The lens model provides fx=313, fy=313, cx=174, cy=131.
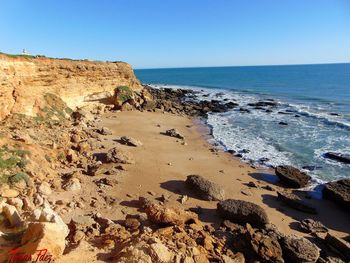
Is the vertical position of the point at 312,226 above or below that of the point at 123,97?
below

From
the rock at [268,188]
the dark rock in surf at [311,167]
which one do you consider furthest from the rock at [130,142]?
the dark rock in surf at [311,167]

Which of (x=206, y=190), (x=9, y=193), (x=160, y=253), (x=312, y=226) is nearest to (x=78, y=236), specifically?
(x=160, y=253)

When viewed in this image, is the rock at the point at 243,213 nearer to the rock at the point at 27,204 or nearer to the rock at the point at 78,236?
the rock at the point at 78,236

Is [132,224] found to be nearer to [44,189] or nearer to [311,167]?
[44,189]

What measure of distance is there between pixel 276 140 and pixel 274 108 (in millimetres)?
17030

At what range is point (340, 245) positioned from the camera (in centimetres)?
1052

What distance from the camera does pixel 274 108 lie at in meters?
40.7

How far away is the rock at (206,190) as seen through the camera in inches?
540

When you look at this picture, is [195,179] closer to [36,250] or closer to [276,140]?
[36,250]

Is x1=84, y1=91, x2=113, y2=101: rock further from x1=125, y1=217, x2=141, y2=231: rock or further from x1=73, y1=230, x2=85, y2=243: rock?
x1=73, y1=230, x2=85, y2=243: rock

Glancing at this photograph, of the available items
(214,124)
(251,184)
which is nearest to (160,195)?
(251,184)

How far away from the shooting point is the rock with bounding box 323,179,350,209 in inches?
564

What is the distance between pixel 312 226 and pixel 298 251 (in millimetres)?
3090

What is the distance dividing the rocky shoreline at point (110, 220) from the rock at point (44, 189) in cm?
4
